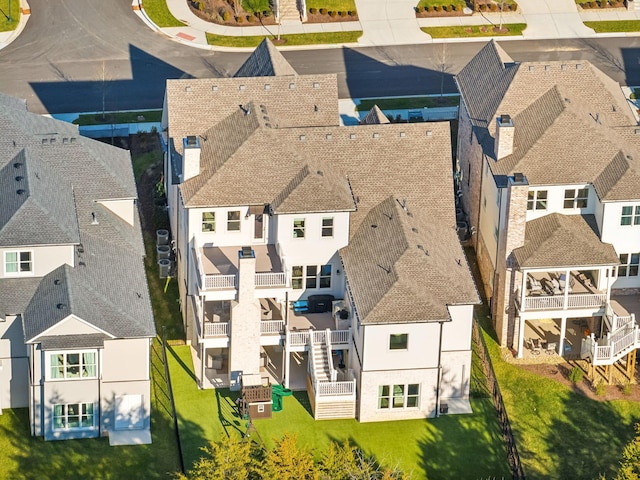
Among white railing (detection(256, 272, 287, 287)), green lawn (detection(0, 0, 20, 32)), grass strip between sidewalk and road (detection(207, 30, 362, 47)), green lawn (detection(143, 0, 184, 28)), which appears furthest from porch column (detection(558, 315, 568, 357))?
green lawn (detection(0, 0, 20, 32))

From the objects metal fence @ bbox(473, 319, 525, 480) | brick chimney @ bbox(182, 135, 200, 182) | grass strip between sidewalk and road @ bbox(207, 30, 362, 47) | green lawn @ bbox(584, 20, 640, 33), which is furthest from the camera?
green lawn @ bbox(584, 20, 640, 33)

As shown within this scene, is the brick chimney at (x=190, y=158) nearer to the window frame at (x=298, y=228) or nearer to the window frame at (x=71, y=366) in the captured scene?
the window frame at (x=298, y=228)

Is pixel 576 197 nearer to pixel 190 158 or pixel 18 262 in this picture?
pixel 190 158

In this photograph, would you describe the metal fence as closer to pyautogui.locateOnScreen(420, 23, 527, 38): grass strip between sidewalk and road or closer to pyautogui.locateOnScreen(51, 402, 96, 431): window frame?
pyautogui.locateOnScreen(51, 402, 96, 431): window frame

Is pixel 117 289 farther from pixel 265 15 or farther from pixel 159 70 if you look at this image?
pixel 265 15

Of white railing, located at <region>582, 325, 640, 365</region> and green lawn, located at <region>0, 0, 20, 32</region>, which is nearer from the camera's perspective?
white railing, located at <region>582, 325, 640, 365</region>

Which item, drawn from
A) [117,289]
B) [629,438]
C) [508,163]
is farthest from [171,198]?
[629,438]
